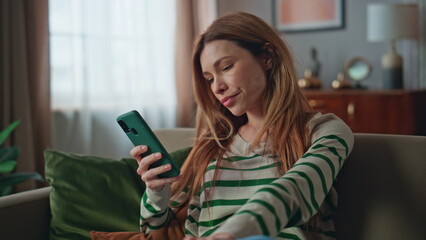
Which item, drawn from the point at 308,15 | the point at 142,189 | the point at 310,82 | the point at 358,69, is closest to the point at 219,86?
the point at 142,189

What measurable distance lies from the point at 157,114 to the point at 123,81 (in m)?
0.43

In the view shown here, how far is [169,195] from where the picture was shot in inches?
57.1

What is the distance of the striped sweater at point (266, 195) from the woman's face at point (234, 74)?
4.9 inches

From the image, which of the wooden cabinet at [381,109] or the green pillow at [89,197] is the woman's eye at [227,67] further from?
the wooden cabinet at [381,109]

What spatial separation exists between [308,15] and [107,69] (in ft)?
5.59

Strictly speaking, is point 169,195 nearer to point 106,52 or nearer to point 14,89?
point 14,89

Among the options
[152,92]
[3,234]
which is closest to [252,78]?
[3,234]

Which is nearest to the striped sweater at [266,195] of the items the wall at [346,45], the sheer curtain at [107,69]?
the sheer curtain at [107,69]

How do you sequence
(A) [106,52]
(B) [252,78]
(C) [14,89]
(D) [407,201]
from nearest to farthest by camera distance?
(D) [407,201], (B) [252,78], (C) [14,89], (A) [106,52]

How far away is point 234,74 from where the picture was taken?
4.75 feet

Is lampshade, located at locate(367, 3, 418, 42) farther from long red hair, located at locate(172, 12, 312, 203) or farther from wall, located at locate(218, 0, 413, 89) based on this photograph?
long red hair, located at locate(172, 12, 312, 203)

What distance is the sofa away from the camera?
137 cm

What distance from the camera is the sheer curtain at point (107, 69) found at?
3686 mm

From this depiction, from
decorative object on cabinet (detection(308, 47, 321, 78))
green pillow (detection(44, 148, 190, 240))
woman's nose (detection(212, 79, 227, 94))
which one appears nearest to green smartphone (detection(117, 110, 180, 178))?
woman's nose (detection(212, 79, 227, 94))
